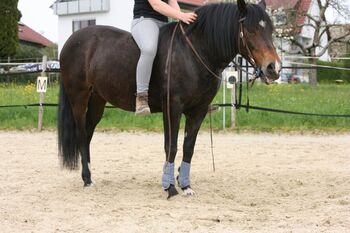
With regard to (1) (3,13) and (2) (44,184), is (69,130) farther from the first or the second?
(1) (3,13)

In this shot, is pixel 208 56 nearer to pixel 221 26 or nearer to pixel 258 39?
pixel 221 26

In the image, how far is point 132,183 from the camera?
5684 millimetres

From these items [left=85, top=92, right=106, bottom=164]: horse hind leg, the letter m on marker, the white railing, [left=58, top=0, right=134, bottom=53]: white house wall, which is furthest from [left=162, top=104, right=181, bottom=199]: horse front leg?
the white railing

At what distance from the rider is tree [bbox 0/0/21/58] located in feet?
91.0

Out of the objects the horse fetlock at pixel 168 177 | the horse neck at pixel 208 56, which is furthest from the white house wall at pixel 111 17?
the horse fetlock at pixel 168 177

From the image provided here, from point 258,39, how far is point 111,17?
104 feet

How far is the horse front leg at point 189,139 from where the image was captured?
502 centimetres

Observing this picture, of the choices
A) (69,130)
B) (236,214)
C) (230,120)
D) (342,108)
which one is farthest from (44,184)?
(342,108)

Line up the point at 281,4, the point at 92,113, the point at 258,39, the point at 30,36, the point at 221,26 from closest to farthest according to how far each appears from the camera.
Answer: the point at 258,39 < the point at 221,26 < the point at 92,113 < the point at 281,4 < the point at 30,36

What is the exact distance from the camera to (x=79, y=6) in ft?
118

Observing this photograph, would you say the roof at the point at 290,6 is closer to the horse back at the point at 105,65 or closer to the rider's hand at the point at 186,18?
the horse back at the point at 105,65

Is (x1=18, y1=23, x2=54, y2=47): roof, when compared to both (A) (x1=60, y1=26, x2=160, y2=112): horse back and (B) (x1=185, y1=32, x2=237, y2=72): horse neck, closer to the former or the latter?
(A) (x1=60, y1=26, x2=160, y2=112): horse back

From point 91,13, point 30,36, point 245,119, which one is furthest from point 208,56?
point 30,36

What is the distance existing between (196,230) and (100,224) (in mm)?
762
